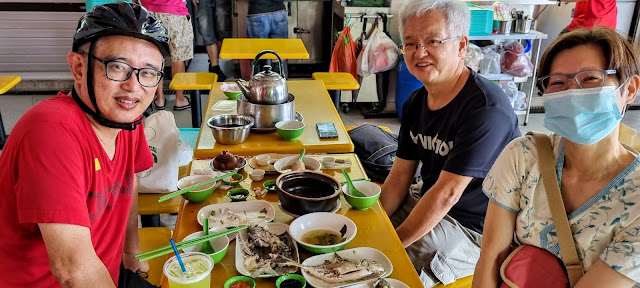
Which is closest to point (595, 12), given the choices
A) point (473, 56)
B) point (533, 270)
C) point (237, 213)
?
point (473, 56)

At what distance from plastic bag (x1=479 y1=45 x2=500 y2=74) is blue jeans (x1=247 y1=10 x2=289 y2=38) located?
2521mm

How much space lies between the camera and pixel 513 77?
552 centimetres

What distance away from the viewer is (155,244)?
2.17 m

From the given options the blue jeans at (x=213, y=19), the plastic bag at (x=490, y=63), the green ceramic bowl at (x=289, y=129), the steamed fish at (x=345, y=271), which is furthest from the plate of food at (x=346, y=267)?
the blue jeans at (x=213, y=19)

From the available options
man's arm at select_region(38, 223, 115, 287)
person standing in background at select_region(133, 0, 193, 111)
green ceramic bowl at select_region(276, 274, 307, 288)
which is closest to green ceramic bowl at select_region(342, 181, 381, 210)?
green ceramic bowl at select_region(276, 274, 307, 288)

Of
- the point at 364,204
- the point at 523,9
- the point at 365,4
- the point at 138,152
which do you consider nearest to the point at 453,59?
the point at 364,204

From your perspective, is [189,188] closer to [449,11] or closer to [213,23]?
[449,11]

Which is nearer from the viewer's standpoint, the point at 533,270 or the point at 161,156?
the point at 533,270

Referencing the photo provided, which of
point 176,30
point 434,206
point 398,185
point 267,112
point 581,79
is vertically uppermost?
point 581,79

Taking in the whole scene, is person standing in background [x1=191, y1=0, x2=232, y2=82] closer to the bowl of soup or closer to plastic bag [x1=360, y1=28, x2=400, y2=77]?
plastic bag [x1=360, y1=28, x2=400, y2=77]

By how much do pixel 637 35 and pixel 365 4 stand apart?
164 inches

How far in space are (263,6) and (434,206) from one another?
4.69 m

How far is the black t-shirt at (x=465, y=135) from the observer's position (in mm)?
1985

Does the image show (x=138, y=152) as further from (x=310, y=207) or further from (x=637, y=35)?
(x=637, y=35)
